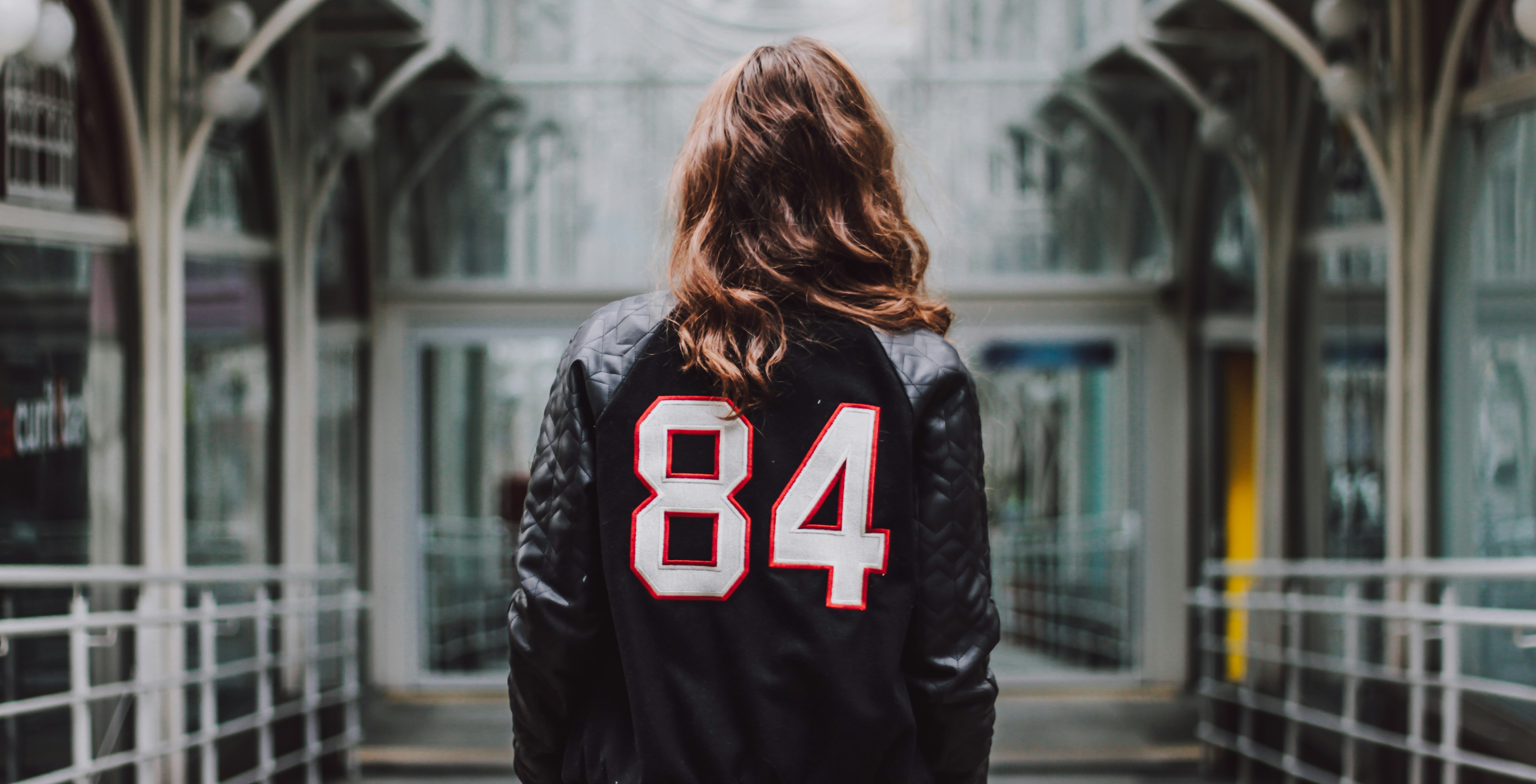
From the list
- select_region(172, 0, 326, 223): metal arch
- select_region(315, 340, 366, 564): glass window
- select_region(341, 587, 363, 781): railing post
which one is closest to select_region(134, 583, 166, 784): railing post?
select_region(341, 587, 363, 781): railing post

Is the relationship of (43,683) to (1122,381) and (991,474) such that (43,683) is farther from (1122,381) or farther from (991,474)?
(1122,381)

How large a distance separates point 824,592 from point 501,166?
22.6ft

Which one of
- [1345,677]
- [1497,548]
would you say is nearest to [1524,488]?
[1497,548]

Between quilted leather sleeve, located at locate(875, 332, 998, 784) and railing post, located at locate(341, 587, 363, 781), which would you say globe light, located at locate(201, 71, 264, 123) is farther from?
quilted leather sleeve, located at locate(875, 332, 998, 784)

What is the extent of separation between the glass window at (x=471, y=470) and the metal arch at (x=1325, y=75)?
4.21 m

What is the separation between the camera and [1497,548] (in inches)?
168

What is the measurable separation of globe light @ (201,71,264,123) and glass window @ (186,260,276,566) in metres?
0.68

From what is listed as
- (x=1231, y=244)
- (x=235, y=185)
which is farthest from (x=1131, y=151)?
(x=235, y=185)

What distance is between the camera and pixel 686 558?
1280 mm

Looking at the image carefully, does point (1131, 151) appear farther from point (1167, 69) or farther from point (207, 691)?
point (207, 691)

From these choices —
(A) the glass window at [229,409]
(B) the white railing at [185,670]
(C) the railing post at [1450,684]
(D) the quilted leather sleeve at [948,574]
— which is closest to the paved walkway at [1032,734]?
(B) the white railing at [185,670]

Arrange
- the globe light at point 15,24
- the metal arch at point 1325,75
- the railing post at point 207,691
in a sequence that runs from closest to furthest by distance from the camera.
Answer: the globe light at point 15,24 < the railing post at point 207,691 < the metal arch at point 1325,75

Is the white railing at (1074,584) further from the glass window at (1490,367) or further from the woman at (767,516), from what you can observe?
the woman at (767,516)

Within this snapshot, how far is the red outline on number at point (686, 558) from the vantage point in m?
1.28
